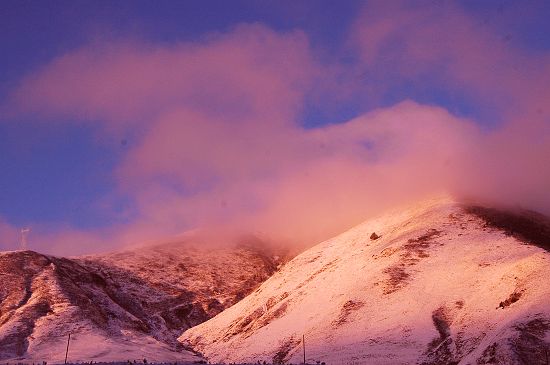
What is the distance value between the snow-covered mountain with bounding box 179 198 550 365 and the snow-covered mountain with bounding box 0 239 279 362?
1081cm

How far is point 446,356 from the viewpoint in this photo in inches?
2618

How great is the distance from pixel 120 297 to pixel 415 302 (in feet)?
220

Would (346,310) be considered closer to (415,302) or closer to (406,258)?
(415,302)

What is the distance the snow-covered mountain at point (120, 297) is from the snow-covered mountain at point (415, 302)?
10.8m

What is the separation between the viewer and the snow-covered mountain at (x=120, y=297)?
3575 inches

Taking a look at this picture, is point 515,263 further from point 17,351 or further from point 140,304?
point 140,304

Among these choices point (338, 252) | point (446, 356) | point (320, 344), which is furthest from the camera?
point (338, 252)

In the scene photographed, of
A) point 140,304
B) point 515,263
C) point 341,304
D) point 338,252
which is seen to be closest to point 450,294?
point 515,263

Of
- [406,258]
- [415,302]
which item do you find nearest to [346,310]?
[415,302]

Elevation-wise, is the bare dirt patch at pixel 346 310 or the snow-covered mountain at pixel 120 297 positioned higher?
the snow-covered mountain at pixel 120 297

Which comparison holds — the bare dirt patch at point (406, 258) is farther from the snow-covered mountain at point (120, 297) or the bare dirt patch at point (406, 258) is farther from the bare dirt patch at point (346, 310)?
the snow-covered mountain at point (120, 297)

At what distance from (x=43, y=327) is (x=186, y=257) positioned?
72742 mm

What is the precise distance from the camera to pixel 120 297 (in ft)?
415

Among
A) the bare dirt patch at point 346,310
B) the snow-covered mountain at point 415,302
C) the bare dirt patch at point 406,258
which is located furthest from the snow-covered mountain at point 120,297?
the bare dirt patch at point 406,258
